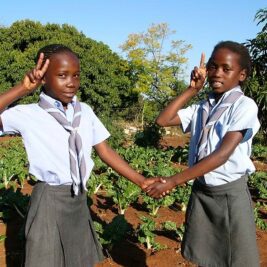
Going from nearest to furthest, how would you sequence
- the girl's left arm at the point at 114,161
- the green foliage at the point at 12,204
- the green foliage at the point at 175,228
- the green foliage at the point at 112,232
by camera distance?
the girl's left arm at the point at 114,161 → the green foliage at the point at 112,232 → the green foliage at the point at 175,228 → the green foliage at the point at 12,204

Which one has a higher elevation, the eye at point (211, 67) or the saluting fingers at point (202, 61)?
the saluting fingers at point (202, 61)

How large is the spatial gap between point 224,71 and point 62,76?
985 mm

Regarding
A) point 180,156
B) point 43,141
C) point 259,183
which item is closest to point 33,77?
point 43,141

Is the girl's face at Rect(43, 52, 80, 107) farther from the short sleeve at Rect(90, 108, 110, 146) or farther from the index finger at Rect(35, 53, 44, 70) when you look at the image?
the short sleeve at Rect(90, 108, 110, 146)

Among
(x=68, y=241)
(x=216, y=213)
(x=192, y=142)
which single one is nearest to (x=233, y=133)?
(x=192, y=142)

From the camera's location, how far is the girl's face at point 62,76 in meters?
2.52

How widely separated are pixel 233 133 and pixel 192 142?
1.15ft

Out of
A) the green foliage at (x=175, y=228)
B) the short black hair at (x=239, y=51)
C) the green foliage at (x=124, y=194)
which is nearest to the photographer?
the short black hair at (x=239, y=51)

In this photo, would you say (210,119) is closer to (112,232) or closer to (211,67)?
(211,67)

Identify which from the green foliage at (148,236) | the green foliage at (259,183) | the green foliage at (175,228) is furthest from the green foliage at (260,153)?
the green foliage at (148,236)

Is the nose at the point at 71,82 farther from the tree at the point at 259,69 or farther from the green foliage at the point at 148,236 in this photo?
the tree at the point at 259,69

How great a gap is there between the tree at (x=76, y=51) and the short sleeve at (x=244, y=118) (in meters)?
15.2

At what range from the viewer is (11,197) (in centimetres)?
514

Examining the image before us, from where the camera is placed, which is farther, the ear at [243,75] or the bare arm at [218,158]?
the ear at [243,75]
